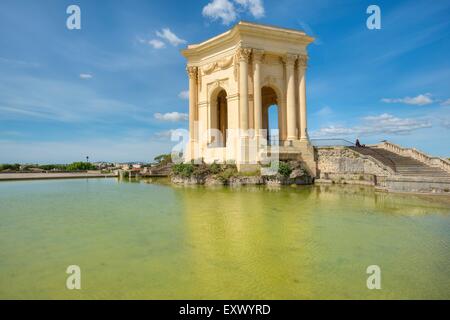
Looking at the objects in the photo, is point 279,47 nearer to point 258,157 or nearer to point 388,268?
point 258,157

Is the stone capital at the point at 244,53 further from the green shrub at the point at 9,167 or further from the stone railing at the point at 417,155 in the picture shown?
the green shrub at the point at 9,167

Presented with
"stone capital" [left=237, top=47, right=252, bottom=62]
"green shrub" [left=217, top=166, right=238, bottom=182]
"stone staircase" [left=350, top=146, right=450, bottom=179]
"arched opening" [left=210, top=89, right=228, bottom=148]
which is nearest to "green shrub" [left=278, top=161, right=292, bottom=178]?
"green shrub" [left=217, top=166, right=238, bottom=182]

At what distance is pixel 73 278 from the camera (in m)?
4.10

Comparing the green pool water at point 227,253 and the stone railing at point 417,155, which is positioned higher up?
the stone railing at point 417,155

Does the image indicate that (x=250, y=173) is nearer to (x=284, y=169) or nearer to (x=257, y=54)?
(x=284, y=169)

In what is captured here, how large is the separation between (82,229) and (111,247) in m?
2.08

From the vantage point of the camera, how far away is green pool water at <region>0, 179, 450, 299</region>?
3758mm

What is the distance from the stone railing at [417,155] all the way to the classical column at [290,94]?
7.54 meters

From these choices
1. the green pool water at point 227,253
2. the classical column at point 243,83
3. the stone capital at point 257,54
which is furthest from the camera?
the stone capital at point 257,54

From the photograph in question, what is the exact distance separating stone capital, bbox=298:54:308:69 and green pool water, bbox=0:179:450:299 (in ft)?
58.3

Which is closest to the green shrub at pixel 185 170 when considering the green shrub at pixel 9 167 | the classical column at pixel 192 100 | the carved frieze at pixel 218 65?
the classical column at pixel 192 100

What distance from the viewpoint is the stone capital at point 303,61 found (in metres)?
24.2

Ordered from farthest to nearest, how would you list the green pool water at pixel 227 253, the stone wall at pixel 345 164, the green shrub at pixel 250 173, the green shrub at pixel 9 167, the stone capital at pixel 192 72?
the green shrub at pixel 9 167 → the stone capital at pixel 192 72 → the green shrub at pixel 250 173 → the stone wall at pixel 345 164 → the green pool water at pixel 227 253
